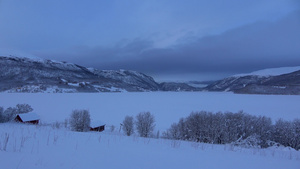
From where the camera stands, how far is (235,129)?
23.3m

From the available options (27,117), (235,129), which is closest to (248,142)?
(235,129)

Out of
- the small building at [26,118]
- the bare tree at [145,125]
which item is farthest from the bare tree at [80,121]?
the bare tree at [145,125]

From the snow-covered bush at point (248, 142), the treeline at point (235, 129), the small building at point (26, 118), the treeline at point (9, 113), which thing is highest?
the treeline at point (9, 113)

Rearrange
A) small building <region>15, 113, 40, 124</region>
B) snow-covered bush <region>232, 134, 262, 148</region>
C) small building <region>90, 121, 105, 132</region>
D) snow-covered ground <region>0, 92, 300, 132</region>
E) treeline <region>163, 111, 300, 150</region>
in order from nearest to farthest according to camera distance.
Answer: snow-covered bush <region>232, 134, 262, 148</region> → treeline <region>163, 111, 300, 150</region> → small building <region>15, 113, 40, 124</region> → small building <region>90, 121, 105, 132</region> → snow-covered ground <region>0, 92, 300, 132</region>

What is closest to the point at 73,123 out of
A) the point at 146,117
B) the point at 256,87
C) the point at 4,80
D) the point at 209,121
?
the point at 146,117

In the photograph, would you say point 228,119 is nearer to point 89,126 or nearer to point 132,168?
point 89,126

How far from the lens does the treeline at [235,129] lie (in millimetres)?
21578

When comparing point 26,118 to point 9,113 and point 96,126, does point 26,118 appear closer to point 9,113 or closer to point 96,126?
point 9,113

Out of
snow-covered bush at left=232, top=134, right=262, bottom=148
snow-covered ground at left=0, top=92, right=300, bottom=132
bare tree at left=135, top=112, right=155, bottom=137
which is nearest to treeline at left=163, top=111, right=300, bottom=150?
bare tree at left=135, top=112, right=155, bottom=137

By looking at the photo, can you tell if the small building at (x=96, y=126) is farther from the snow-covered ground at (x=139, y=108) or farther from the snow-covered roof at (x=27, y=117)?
the snow-covered roof at (x=27, y=117)

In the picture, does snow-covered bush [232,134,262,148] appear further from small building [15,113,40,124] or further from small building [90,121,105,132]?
small building [15,113,40,124]

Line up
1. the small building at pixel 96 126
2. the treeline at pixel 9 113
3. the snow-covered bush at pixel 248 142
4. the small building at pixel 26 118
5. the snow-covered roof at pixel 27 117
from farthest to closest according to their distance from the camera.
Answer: the small building at pixel 96 126 < the snow-covered roof at pixel 27 117 < the small building at pixel 26 118 < the treeline at pixel 9 113 < the snow-covered bush at pixel 248 142

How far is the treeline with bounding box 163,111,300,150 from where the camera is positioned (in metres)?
21.6

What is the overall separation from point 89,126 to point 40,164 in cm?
2267
